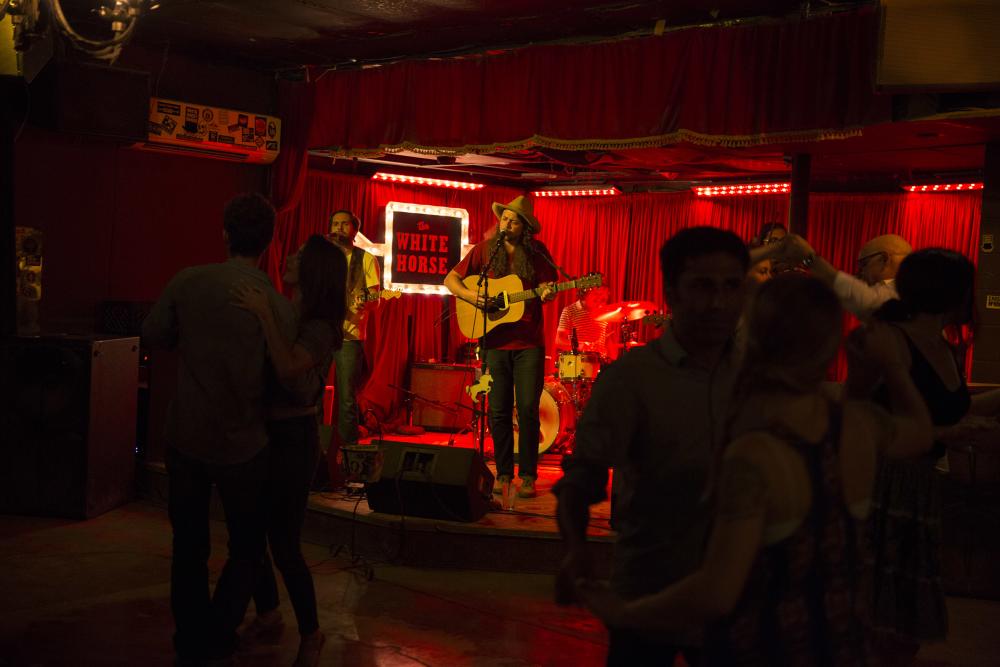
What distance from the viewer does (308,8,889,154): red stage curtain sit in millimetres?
5613

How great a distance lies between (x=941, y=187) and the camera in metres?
10.1

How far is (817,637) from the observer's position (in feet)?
5.35

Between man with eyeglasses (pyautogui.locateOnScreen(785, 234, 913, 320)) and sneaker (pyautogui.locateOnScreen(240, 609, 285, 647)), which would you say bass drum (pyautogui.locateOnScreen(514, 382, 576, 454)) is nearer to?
sneaker (pyautogui.locateOnScreen(240, 609, 285, 647))

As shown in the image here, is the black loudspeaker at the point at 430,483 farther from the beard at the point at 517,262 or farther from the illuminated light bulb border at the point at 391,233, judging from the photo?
the illuminated light bulb border at the point at 391,233

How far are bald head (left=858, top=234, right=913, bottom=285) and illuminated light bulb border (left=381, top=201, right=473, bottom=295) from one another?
7.00m

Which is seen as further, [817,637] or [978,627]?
[978,627]

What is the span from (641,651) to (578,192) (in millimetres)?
10323

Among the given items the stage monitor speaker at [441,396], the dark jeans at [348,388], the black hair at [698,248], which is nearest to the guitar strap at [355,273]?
the dark jeans at [348,388]

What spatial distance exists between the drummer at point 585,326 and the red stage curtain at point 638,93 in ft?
9.69

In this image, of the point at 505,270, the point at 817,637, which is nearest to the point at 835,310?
the point at 817,637

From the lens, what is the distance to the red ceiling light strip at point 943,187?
9937 mm

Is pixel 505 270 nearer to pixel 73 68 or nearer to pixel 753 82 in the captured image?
pixel 753 82

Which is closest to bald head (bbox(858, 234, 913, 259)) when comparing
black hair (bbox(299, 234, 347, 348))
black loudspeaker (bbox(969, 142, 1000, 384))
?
black hair (bbox(299, 234, 347, 348))

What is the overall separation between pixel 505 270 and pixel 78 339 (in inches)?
111
